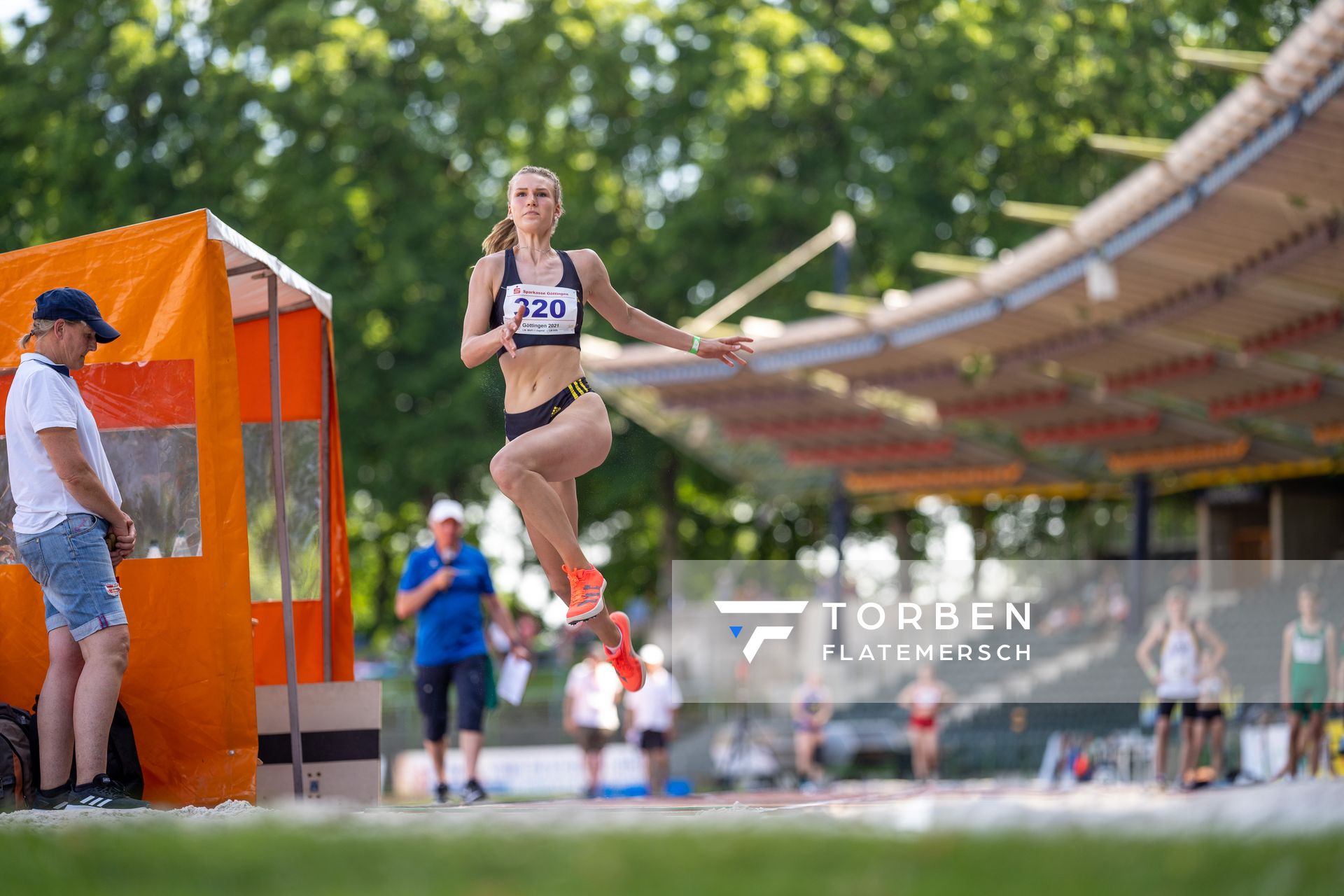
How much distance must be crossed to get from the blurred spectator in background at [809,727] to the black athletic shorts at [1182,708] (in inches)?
267

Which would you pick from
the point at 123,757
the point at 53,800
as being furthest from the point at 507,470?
the point at 53,800

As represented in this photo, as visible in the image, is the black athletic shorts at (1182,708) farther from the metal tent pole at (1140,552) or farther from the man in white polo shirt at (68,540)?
the metal tent pole at (1140,552)

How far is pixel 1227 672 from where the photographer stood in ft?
66.0

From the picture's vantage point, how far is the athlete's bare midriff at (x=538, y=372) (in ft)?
23.7

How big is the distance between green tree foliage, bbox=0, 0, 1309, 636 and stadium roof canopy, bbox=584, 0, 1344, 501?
9.04 feet

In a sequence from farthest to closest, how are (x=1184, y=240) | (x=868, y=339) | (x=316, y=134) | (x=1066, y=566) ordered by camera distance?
(x=1066, y=566), (x=316, y=134), (x=868, y=339), (x=1184, y=240)

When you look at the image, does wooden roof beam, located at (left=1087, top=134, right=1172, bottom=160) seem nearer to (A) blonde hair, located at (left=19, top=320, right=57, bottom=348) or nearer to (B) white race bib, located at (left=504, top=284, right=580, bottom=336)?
(B) white race bib, located at (left=504, top=284, right=580, bottom=336)

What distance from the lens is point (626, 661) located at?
765 centimetres

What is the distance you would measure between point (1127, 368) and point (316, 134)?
1474 centimetres

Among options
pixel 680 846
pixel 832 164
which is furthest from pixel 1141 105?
pixel 680 846

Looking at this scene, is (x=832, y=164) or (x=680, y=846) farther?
(x=832, y=164)

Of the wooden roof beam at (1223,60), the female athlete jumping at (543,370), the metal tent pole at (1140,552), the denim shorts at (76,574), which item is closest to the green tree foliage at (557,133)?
the metal tent pole at (1140,552)

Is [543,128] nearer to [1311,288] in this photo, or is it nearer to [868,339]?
[868,339]

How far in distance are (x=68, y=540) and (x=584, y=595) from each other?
212cm
